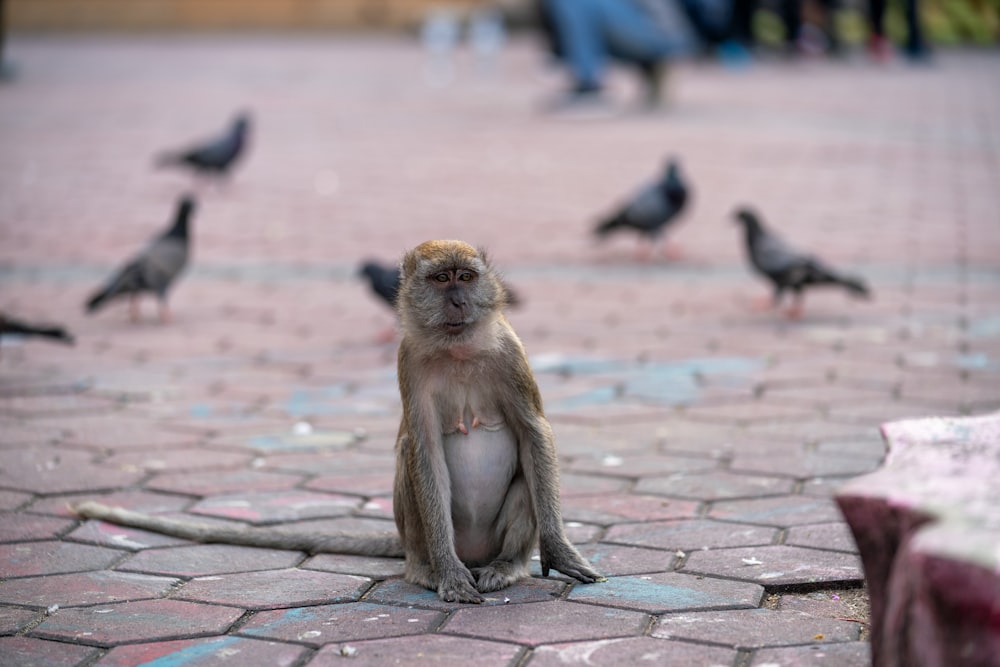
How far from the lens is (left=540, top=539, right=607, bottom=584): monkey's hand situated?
3.52m

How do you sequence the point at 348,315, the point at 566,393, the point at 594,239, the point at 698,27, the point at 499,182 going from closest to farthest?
1. the point at 566,393
2. the point at 348,315
3. the point at 594,239
4. the point at 499,182
5. the point at 698,27

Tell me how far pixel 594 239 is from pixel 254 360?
3.58 m

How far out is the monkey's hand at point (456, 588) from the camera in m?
3.44

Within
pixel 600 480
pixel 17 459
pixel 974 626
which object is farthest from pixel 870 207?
pixel 974 626

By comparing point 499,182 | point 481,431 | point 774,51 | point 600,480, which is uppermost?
point 774,51

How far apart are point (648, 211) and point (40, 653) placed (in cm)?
614

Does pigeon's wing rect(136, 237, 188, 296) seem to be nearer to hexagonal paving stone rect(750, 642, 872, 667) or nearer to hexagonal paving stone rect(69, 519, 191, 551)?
hexagonal paving stone rect(69, 519, 191, 551)

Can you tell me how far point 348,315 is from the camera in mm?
7309

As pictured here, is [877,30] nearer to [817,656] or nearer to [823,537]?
[823,537]

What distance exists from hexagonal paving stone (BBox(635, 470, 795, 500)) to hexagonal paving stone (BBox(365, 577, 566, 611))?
89cm

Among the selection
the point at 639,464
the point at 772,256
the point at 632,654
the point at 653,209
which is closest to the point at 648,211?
the point at 653,209

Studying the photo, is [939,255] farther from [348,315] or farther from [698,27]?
[698,27]

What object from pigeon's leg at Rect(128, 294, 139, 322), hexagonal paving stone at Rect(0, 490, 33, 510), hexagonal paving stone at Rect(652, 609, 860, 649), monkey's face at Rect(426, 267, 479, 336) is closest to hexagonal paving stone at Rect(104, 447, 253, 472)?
hexagonal paving stone at Rect(0, 490, 33, 510)

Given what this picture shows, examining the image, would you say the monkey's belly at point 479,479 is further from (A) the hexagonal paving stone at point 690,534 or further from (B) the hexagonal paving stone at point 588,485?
(B) the hexagonal paving stone at point 588,485
